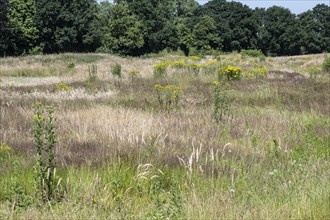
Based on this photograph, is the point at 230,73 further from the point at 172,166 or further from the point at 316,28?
Result: the point at 316,28

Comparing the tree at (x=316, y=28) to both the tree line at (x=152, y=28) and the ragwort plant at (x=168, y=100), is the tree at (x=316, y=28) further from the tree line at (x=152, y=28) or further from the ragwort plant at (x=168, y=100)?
the ragwort plant at (x=168, y=100)

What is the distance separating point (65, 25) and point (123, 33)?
9964 mm

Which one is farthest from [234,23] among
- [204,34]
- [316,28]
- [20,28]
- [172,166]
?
[172,166]

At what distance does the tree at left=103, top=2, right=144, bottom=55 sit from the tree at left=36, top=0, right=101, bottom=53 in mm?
2454

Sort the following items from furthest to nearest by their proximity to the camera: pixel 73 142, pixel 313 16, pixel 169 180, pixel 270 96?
pixel 313 16 → pixel 270 96 → pixel 73 142 → pixel 169 180

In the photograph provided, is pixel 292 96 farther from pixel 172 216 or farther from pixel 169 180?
pixel 172 216

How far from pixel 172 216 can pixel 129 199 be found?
76cm

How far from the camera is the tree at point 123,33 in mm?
75750

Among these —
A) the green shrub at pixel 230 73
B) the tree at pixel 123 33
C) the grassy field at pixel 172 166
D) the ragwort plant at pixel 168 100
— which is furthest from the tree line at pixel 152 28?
the grassy field at pixel 172 166

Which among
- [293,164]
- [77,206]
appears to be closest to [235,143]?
[293,164]

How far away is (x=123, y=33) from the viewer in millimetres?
76625

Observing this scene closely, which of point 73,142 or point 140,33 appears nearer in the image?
point 73,142

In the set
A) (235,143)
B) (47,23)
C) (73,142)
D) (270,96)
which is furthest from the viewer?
(47,23)

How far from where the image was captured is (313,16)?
4781 inches
